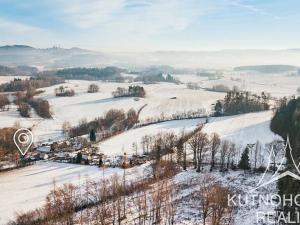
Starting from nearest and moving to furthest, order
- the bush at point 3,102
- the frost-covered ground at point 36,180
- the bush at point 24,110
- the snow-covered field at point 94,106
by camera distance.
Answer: the frost-covered ground at point 36,180, the snow-covered field at point 94,106, the bush at point 24,110, the bush at point 3,102

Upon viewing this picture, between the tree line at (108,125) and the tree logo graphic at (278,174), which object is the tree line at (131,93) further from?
the tree logo graphic at (278,174)

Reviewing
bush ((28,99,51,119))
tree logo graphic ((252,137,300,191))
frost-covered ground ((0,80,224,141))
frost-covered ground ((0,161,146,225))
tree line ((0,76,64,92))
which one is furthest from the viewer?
tree line ((0,76,64,92))

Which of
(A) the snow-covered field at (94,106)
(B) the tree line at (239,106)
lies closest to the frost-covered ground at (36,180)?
(A) the snow-covered field at (94,106)

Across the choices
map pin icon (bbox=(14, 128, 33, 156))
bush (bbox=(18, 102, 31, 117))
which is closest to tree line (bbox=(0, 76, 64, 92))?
bush (bbox=(18, 102, 31, 117))

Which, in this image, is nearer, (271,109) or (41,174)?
(41,174)

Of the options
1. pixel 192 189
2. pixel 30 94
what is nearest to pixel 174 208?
pixel 192 189

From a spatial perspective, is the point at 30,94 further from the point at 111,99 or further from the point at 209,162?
the point at 209,162

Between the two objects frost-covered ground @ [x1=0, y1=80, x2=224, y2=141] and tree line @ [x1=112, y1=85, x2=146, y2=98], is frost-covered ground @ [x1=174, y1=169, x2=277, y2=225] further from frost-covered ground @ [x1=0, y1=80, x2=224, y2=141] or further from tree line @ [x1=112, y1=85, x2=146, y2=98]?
tree line @ [x1=112, y1=85, x2=146, y2=98]

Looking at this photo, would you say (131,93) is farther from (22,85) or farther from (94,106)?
(22,85)
